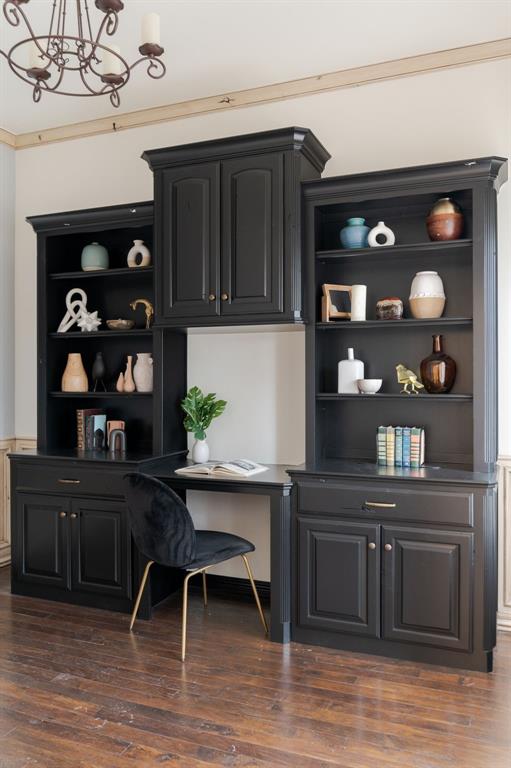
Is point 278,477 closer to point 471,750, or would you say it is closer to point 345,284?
point 345,284

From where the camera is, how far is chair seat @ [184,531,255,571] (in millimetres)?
2979

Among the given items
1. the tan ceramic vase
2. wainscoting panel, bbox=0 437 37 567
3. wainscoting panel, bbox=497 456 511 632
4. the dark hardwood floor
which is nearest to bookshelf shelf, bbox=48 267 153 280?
the tan ceramic vase

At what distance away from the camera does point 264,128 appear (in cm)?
382

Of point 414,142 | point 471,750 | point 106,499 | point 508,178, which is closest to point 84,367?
point 106,499

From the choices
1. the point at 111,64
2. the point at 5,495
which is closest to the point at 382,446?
the point at 111,64

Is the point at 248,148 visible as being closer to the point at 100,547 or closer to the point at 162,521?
the point at 162,521

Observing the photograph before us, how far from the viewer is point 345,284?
354 centimetres

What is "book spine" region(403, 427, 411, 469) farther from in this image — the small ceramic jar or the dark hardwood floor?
the dark hardwood floor

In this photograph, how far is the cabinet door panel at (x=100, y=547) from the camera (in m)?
3.45

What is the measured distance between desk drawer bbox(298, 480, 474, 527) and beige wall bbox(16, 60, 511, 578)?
62 centimetres

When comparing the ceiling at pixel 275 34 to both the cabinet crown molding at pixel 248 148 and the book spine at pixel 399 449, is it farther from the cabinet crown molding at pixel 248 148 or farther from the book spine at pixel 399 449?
the book spine at pixel 399 449

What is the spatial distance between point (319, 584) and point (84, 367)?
86.8 inches

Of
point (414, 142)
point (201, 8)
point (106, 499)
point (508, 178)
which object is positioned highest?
point (201, 8)

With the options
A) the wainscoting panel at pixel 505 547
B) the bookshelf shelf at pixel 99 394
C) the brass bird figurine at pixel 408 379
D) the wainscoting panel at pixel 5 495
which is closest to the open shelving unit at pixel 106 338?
the bookshelf shelf at pixel 99 394
